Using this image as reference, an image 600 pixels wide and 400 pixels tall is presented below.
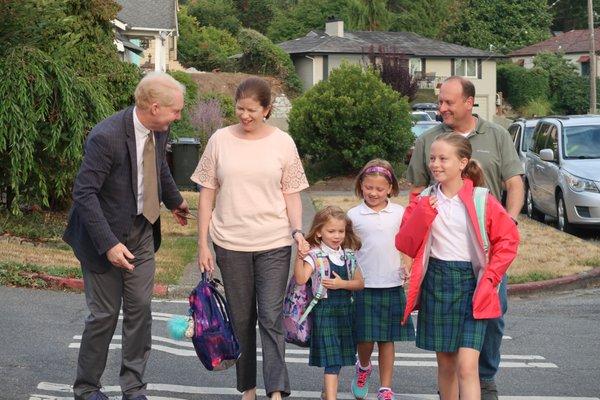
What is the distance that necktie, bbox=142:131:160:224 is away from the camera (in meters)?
6.48

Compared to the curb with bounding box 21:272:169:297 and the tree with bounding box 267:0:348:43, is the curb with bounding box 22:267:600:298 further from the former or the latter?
the tree with bounding box 267:0:348:43

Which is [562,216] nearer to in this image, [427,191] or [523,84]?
[427,191]

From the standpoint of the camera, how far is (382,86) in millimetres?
29109

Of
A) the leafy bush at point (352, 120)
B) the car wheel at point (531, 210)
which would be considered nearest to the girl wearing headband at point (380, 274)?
the car wheel at point (531, 210)

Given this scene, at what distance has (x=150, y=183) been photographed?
6512mm

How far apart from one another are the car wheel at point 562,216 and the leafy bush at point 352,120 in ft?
35.6

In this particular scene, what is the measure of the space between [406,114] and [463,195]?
2313 centimetres

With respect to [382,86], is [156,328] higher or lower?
lower

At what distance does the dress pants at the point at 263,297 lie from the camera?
6598 millimetres

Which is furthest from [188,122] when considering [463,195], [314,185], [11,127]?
[463,195]

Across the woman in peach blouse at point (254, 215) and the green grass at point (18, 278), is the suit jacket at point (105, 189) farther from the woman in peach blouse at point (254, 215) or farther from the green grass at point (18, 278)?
the green grass at point (18, 278)

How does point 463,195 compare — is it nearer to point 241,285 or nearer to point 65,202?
point 241,285

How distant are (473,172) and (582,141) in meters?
12.3

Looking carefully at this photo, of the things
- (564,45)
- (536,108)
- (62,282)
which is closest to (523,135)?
(62,282)
